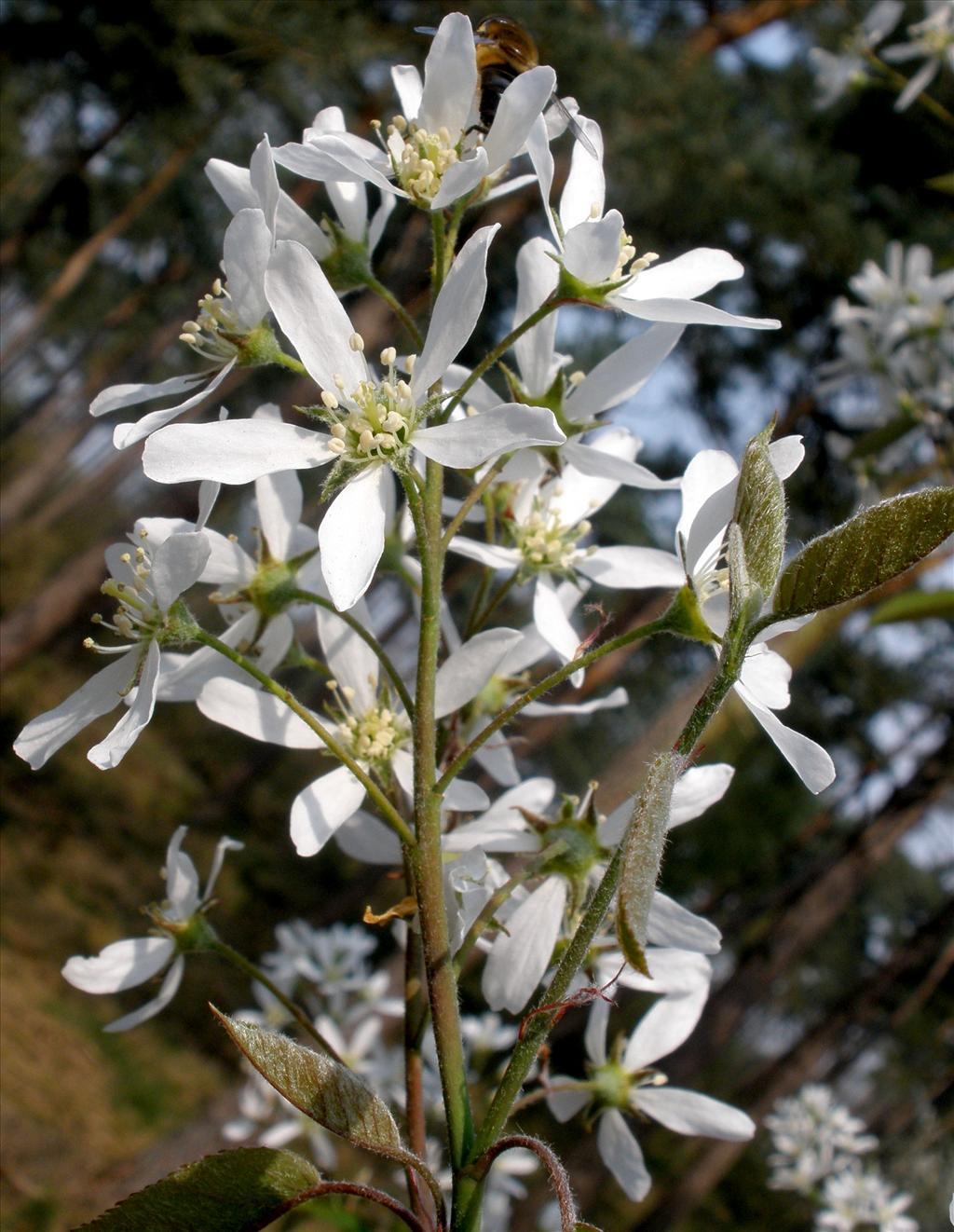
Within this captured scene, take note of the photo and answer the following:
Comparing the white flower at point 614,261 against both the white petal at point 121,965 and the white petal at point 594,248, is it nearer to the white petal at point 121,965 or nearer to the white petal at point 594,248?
the white petal at point 594,248

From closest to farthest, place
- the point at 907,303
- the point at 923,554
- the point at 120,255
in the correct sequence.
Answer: the point at 923,554 → the point at 907,303 → the point at 120,255

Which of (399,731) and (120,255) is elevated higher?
(399,731)

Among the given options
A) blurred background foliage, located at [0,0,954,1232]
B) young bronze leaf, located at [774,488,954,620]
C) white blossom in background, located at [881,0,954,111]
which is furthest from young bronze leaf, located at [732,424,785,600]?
white blossom in background, located at [881,0,954,111]

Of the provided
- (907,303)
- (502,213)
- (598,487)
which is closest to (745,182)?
(502,213)

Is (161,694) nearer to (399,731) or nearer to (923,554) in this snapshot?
(399,731)

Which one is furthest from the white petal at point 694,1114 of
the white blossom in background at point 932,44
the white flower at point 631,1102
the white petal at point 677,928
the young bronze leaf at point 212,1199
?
the white blossom in background at point 932,44

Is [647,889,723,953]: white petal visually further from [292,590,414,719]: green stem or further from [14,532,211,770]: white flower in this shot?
[14,532,211,770]: white flower
